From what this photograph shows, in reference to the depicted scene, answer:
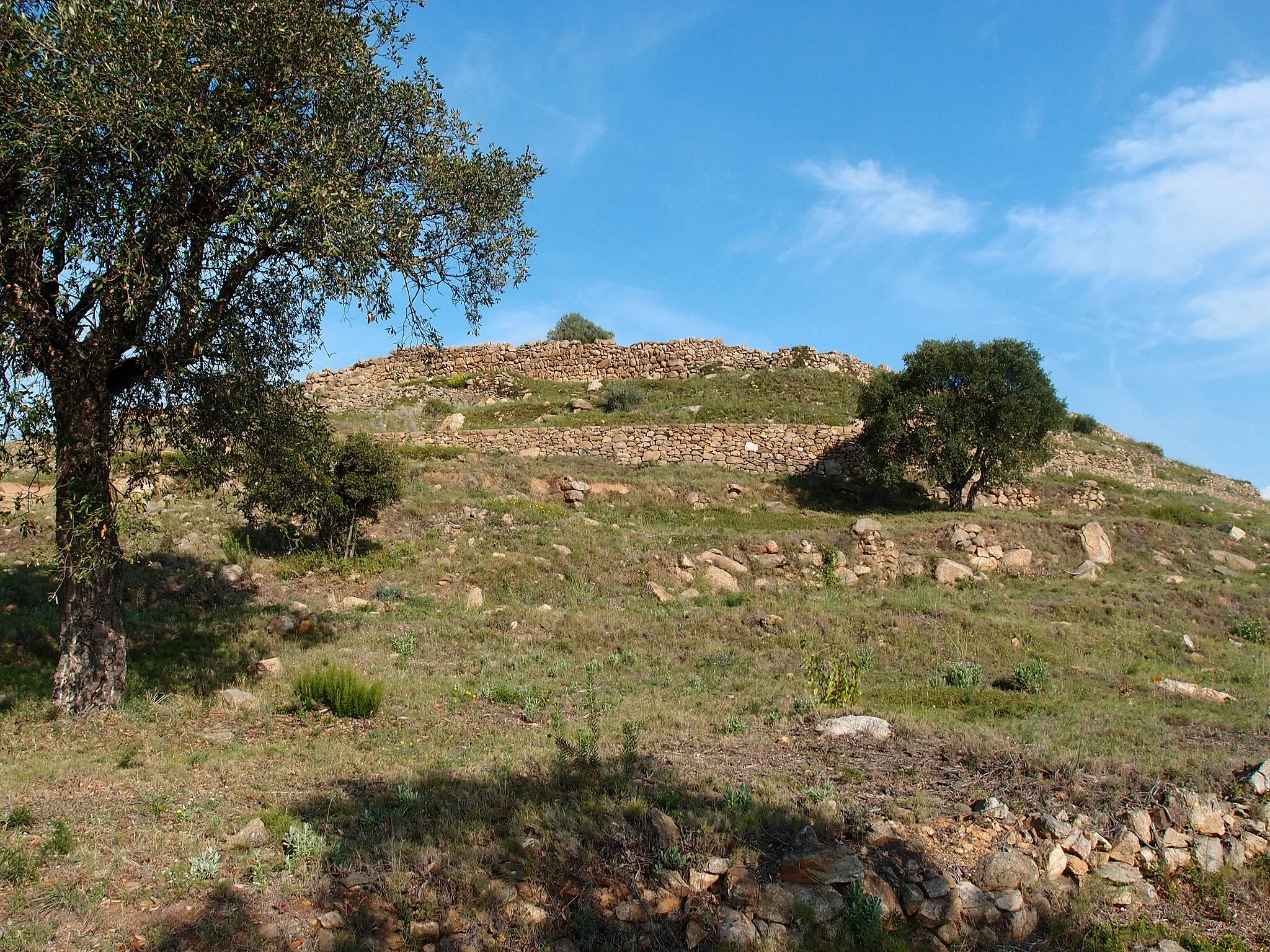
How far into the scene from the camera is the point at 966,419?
2542 centimetres

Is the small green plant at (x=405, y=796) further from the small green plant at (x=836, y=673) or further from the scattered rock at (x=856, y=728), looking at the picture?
the small green plant at (x=836, y=673)

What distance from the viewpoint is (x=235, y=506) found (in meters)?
19.4

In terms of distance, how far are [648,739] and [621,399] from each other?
26658 millimetres

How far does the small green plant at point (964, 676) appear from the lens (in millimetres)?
11969

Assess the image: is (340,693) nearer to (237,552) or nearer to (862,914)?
(862,914)

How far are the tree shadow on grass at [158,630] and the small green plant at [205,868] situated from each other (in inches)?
193

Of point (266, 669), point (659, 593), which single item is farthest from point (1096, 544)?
point (266, 669)

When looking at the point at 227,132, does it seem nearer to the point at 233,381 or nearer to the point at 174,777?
the point at 233,381

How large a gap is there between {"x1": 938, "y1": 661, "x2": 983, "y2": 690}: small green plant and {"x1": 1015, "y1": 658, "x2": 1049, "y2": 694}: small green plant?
1.70ft

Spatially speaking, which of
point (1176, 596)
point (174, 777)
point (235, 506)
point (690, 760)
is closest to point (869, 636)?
point (690, 760)

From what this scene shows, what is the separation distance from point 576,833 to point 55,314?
7.80 metres

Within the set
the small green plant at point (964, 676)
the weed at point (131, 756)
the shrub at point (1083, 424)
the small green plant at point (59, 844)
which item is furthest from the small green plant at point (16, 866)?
the shrub at point (1083, 424)

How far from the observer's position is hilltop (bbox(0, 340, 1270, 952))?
6004 millimetres

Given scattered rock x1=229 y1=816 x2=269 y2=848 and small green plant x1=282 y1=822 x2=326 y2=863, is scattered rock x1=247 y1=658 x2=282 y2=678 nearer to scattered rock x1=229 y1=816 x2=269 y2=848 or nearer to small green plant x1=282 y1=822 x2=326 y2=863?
scattered rock x1=229 y1=816 x2=269 y2=848
